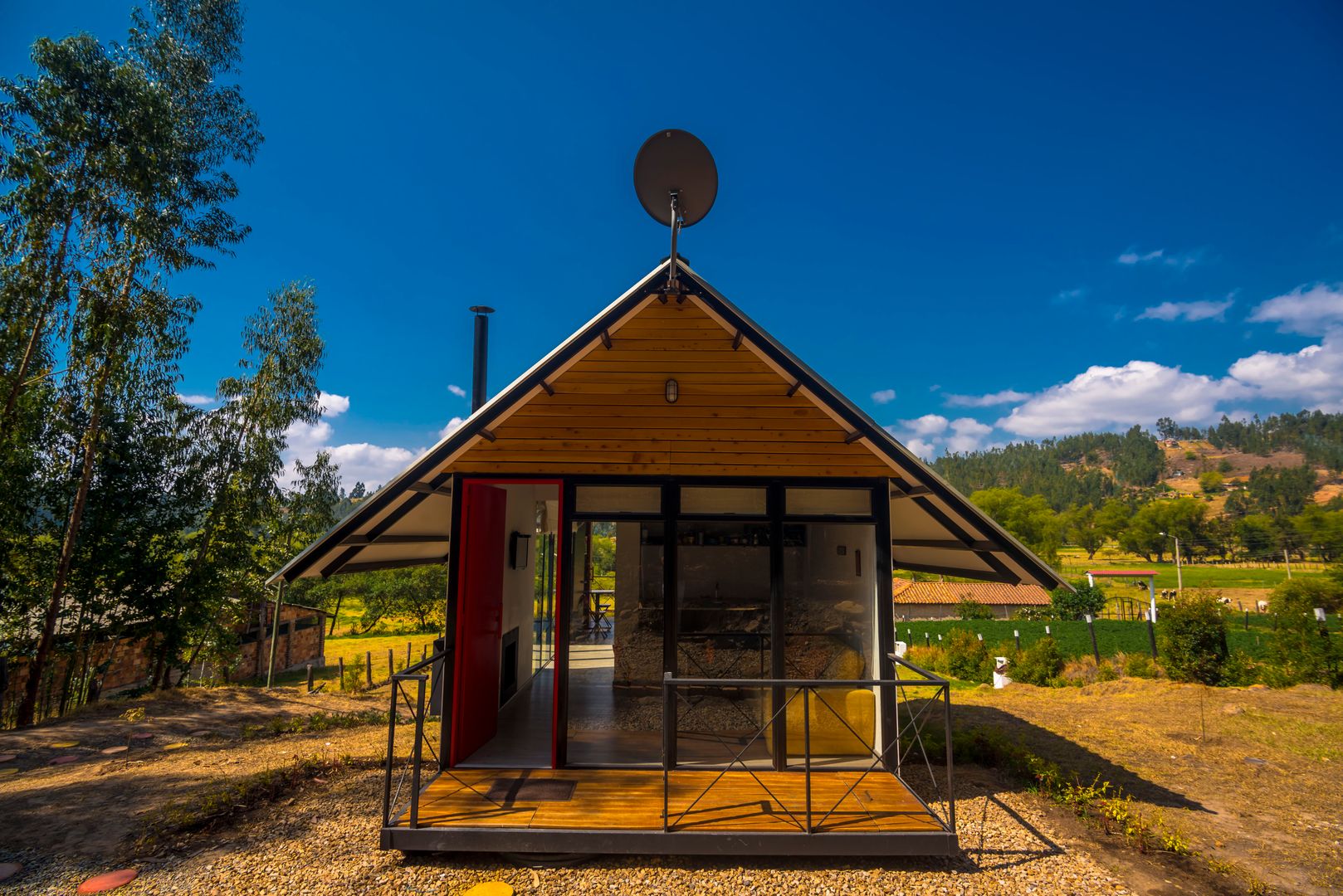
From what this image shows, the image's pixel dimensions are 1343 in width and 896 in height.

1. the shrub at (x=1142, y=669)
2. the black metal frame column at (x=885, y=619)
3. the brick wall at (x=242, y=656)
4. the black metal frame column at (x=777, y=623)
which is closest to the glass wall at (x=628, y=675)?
the black metal frame column at (x=777, y=623)

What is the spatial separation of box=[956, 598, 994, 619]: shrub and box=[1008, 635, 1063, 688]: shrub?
39768mm

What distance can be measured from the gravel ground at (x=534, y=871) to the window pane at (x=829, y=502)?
9.75ft

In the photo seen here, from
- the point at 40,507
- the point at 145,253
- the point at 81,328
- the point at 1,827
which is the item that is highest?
the point at 145,253

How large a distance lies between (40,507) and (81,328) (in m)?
3.80

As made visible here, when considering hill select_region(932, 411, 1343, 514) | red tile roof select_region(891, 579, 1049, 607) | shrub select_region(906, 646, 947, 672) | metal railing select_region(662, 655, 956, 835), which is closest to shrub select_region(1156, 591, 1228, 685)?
shrub select_region(906, 646, 947, 672)

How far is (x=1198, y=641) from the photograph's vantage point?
45.7 feet

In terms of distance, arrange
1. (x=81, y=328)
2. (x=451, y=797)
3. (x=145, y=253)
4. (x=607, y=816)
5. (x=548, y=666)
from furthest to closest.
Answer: (x=145, y=253)
(x=81, y=328)
(x=548, y=666)
(x=451, y=797)
(x=607, y=816)

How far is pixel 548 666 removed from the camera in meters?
11.3

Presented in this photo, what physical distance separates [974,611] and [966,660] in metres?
36.5

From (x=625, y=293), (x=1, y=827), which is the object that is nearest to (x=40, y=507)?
(x=1, y=827)

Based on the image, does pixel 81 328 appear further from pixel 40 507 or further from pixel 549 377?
pixel 549 377

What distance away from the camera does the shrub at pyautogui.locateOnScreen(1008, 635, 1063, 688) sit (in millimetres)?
18828

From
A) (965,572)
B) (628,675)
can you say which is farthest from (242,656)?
(965,572)

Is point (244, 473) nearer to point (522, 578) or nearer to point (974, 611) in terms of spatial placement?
point (522, 578)
